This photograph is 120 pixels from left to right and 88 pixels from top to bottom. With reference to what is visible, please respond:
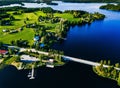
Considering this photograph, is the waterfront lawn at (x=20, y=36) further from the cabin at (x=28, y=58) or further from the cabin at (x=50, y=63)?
the cabin at (x=50, y=63)

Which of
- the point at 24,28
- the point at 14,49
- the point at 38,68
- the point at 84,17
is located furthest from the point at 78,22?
the point at 38,68

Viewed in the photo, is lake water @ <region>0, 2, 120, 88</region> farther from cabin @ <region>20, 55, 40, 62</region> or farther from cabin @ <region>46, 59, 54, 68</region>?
cabin @ <region>20, 55, 40, 62</region>

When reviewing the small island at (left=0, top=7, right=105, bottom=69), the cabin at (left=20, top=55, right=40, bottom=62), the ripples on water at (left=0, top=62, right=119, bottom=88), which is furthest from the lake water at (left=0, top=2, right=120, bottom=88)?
the cabin at (left=20, top=55, right=40, bottom=62)

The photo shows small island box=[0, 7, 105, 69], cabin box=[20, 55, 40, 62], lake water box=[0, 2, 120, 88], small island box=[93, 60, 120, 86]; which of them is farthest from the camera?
cabin box=[20, 55, 40, 62]

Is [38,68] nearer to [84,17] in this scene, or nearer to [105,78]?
[105,78]

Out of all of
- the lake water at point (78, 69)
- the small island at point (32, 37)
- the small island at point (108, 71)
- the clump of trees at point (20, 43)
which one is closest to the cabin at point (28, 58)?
the small island at point (32, 37)

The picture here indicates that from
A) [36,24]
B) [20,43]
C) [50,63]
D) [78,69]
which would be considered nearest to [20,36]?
[20,43]
